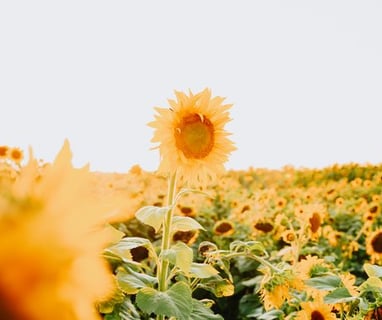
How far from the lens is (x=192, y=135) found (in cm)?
194

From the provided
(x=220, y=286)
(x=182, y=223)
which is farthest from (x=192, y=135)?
(x=220, y=286)

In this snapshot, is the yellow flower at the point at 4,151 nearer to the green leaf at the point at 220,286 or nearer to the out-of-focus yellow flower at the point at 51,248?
the green leaf at the point at 220,286

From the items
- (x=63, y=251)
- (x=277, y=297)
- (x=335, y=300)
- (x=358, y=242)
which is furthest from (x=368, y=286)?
(x=358, y=242)

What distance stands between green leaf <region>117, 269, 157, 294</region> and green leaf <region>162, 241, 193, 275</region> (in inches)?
4.5

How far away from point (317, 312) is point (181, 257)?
61 cm

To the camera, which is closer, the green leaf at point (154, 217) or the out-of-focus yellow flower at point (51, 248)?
the out-of-focus yellow flower at point (51, 248)

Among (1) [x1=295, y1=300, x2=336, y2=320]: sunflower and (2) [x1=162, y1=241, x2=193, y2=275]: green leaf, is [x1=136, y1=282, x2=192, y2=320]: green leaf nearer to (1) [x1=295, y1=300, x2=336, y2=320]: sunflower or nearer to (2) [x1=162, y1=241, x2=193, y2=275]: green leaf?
(2) [x1=162, y1=241, x2=193, y2=275]: green leaf

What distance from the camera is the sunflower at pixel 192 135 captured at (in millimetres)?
1905

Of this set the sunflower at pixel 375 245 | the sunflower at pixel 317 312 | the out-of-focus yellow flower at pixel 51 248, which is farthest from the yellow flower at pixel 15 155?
the out-of-focus yellow flower at pixel 51 248

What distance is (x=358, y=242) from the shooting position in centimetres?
490

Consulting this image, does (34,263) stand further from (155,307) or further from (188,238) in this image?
(188,238)

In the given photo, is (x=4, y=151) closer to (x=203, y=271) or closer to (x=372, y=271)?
(x=203, y=271)

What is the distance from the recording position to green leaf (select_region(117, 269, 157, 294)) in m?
1.53

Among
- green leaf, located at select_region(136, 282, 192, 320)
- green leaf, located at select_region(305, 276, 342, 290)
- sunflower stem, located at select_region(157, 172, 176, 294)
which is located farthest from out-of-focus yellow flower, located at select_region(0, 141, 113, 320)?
green leaf, located at select_region(305, 276, 342, 290)
